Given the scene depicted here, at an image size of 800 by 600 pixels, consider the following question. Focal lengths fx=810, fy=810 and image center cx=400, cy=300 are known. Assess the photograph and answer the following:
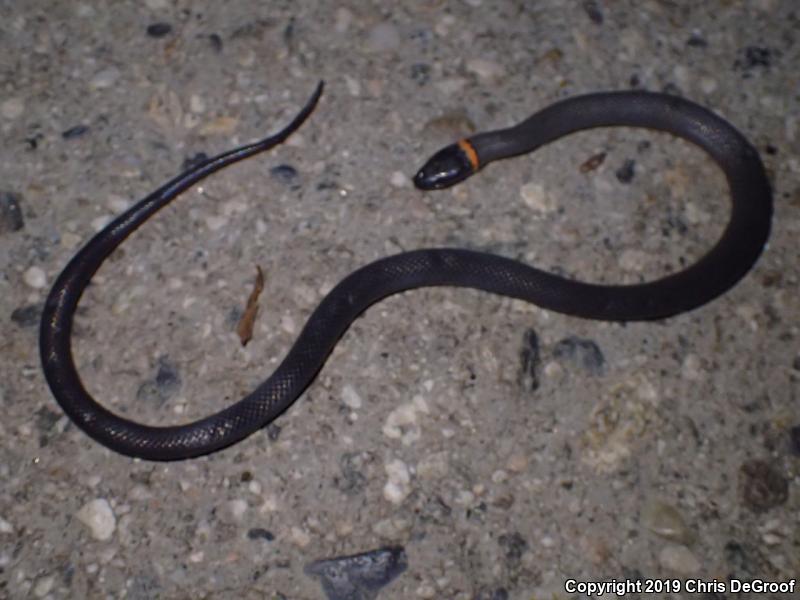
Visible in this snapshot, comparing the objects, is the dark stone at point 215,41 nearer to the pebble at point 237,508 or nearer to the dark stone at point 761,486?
the pebble at point 237,508

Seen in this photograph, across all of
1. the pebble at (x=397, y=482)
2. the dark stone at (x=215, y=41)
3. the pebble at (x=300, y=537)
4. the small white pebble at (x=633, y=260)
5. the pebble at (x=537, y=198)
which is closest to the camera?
the pebble at (x=300, y=537)

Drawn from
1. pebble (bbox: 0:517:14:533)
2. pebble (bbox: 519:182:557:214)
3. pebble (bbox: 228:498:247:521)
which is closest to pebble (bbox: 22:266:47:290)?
pebble (bbox: 0:517:14:533)

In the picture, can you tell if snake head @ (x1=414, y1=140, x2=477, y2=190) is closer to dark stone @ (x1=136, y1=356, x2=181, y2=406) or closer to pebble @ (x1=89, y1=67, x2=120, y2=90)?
dark stone @ (x1=136, y1=356, x2=181, y2=406)

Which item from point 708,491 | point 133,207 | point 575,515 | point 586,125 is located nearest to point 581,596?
point 575,515

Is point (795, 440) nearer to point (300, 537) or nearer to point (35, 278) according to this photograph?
point (300, 537)

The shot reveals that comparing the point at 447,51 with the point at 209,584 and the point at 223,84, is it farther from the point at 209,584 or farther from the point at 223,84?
the point at 209,584

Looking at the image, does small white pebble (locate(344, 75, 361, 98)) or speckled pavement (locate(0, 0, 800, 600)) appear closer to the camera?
speckled pavement (locate(0, 0, 800, 600))

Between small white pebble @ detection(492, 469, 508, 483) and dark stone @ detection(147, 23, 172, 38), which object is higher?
dark stone @ detection(147, 23, 172, 38)

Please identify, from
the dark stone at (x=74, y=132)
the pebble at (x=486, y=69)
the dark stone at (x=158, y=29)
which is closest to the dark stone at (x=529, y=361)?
A: the pebble at (x=486, y=69)
